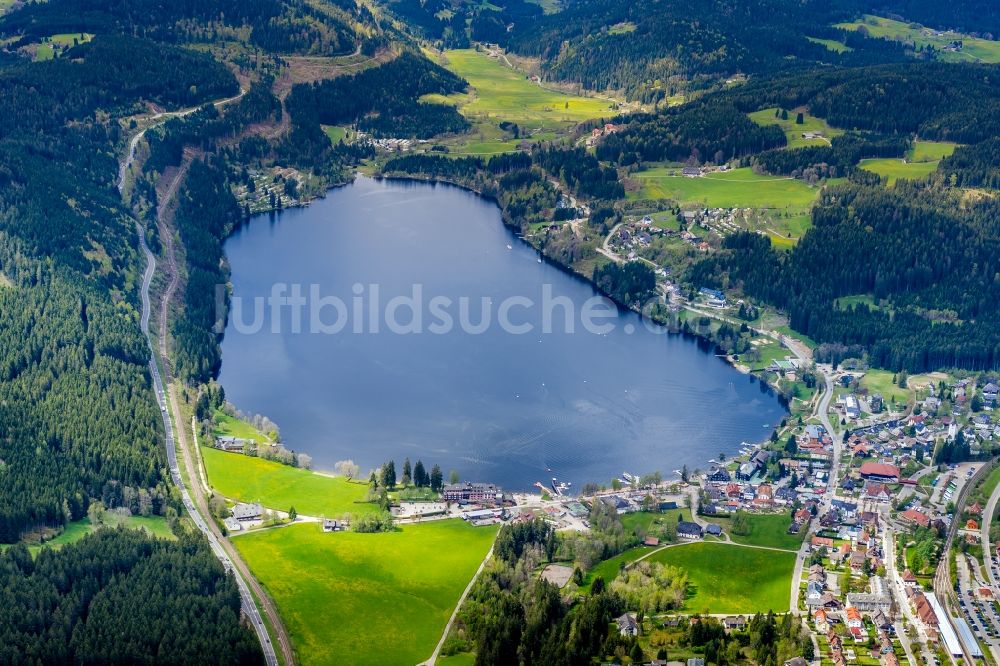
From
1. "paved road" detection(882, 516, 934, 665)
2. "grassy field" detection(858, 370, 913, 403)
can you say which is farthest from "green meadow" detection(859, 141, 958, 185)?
"paved road" detection(882, 516, 934, 665)

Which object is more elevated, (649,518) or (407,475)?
(407,475)

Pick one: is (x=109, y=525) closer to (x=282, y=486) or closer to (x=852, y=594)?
(x=282, y=486)

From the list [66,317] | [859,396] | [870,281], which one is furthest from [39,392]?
[870,281]

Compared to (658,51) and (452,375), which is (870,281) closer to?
(452,375)

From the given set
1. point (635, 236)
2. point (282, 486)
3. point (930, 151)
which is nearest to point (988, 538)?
point (282, 486)

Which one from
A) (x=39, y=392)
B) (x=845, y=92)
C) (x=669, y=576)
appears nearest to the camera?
(x=669, y=576)

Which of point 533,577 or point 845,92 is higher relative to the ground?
point 845,92
